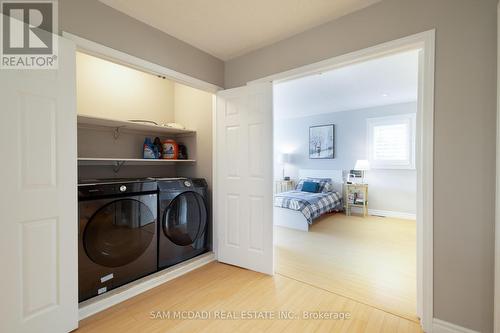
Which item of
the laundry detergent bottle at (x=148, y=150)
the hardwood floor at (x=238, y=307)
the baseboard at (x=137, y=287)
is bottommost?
the hardwood floor at (x=238, y=307)

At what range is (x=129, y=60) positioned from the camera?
1988 millimetres

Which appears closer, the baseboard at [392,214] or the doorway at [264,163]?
the doorway at [264,163]

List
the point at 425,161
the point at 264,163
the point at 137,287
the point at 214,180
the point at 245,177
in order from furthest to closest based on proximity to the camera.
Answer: the point at 214,180, the point at 245,177, the point at 264,163, the point at 137,287, the point at 425,161

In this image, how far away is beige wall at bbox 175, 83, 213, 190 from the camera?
2943 millimetres

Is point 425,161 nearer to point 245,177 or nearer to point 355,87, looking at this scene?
point 245,177

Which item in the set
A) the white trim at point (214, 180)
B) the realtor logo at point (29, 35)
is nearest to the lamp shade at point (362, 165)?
the white trim at point (214, 180)

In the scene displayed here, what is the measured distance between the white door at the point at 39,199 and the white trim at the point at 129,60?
0.33 ft

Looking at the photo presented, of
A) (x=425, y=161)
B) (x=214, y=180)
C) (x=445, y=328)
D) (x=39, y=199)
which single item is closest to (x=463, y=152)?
(x=425, y=161)

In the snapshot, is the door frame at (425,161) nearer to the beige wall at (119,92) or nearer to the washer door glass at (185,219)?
the washer door glass at (185,219)

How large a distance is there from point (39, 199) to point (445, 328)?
112 inches

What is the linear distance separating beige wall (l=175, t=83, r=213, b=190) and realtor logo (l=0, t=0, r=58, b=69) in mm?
1605

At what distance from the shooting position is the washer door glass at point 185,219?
245cm

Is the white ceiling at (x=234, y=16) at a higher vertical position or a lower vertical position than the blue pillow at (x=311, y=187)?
higher

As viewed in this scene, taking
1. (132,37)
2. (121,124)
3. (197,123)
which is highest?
(132,37)
